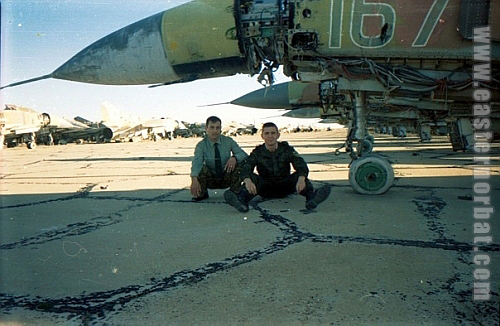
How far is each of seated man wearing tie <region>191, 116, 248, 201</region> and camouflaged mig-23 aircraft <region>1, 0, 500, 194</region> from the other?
648 mm

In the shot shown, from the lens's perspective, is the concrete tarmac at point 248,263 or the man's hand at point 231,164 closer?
the concrete tarmac at point 248,263

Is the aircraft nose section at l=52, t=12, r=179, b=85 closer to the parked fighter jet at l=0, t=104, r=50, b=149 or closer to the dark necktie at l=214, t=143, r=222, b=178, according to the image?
the dark necktie at l=214, t=143, r=222, b=178

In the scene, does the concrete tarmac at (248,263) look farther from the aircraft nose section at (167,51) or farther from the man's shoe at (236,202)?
the aircraft nose section at (167,51)

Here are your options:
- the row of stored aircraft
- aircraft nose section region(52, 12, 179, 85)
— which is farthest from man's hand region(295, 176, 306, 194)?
the row of stored aircraft

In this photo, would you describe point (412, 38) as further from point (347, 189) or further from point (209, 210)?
point (209, 210)

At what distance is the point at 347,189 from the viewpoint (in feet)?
13.3

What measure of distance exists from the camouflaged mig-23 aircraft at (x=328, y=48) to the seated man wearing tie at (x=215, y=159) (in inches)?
25.5

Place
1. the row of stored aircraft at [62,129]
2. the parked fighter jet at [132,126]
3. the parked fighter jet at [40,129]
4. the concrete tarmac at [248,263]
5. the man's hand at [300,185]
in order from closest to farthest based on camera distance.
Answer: the concrete tarmac at [248,263]
the man's hand at [300,185]
the parked fighter jet at [40,129]
the row of stored aircraft at [62,129]
the parked fighter jet at [132,126]

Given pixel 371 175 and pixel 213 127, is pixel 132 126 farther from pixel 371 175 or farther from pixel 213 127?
pixel 371 175

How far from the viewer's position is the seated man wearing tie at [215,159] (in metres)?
3.49

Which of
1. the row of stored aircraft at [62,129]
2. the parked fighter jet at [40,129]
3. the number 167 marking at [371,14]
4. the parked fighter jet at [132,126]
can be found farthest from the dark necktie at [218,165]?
the parked fighter jet at [132,126]

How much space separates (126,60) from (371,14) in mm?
2256

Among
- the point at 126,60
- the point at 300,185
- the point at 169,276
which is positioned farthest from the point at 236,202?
the point at 126,60

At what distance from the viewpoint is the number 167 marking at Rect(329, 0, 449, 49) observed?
10.7ft
